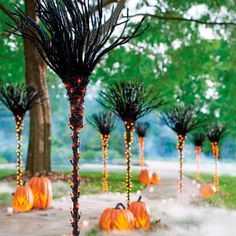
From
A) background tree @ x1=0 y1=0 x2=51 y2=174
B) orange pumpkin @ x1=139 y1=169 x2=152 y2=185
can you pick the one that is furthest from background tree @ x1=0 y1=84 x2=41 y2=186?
orange pumpkin @ x1=139 y1=169 x2=152 y2=185

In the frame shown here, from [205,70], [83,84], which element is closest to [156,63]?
[205,70]

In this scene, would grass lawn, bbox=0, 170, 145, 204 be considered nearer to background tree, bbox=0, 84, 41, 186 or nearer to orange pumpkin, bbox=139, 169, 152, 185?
orange pumpkin, bbox=139, 169, 152, 185

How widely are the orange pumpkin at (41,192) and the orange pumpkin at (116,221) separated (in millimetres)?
2320

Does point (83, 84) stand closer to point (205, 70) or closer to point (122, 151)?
point (205, 70)

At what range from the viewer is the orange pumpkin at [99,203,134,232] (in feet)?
26.3

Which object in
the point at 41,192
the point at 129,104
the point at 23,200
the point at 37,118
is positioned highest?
the point at 37,118

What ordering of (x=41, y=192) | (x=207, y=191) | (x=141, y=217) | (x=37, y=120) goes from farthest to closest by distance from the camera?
1. (x=37, y=120)
2. (x=207, y=191)
3. (x=41, y=192)
4. (x=141, y=217)

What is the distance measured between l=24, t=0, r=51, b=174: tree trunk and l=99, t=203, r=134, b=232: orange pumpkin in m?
9.29

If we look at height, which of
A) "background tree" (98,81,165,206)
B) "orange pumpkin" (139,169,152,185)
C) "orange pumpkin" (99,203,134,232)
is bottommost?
"orange pumpkin" (99,203,134,232)

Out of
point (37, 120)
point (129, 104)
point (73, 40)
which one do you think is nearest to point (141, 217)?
point (129, 104)

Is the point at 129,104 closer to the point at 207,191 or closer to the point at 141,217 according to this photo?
the point at 141,217

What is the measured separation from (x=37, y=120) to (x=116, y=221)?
9866 mm

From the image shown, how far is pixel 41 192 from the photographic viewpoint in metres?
10.2

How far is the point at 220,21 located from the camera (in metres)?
19.8
